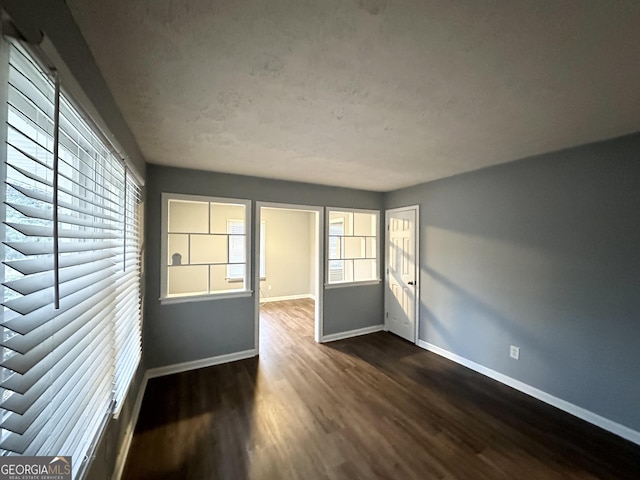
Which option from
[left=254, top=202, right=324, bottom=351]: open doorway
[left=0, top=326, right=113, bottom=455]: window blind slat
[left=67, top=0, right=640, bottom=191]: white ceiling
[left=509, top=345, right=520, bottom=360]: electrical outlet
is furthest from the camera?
[left=254, top=202, right=324, bottom=351]: open doorway

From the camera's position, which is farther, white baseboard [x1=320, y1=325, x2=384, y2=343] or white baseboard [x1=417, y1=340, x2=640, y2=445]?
white baseboard [x1=320, y1=325, x2=384, y2=343]

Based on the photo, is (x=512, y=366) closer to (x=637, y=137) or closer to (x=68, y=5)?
(x=637, y=137)

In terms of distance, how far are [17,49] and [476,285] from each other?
12.1 feet

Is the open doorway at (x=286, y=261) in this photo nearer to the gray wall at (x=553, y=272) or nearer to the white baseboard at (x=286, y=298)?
the white baseboard at (x=286, y=298)

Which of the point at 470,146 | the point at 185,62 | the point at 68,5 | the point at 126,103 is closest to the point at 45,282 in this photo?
the point at 68,5

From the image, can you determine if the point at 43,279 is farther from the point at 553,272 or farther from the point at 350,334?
the point at 350,334

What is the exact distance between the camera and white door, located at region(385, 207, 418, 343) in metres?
3.83

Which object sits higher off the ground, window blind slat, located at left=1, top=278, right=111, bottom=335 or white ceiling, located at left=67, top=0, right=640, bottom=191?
white ceiling, located at left=67, top=0, right=640, bottom=191

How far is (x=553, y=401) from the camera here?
2398 millimetres

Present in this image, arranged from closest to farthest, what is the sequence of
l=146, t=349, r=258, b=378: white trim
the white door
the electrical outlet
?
1. the electrical outlet
2. l=146, t=349, r=258, b=378: white trim
3. the white door

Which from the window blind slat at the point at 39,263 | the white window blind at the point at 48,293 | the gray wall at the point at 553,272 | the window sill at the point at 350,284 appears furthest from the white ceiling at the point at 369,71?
the window sill at the point at 350,284

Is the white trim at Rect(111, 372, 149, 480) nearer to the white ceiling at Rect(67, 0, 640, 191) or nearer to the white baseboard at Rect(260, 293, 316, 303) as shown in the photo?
the white ceiling at Rect(67, 0, 640, 191)

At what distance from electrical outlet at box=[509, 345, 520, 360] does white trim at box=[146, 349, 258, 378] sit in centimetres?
295

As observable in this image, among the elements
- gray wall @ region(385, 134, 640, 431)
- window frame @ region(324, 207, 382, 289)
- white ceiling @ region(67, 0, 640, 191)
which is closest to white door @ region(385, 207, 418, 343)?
window frame @ region(324, 207, 382, 289)
